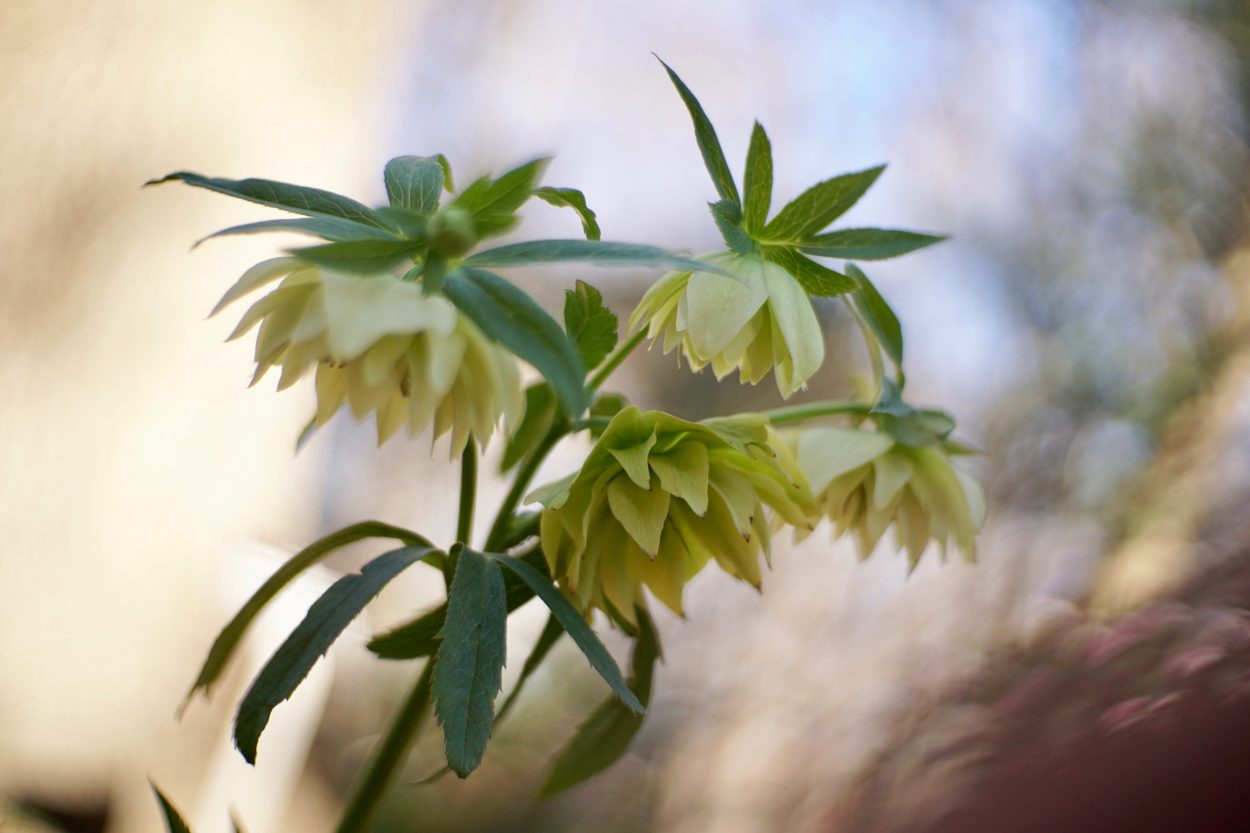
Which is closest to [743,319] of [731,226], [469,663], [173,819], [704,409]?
[731,226]

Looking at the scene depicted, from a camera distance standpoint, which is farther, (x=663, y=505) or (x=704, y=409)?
(x=704, y=409)

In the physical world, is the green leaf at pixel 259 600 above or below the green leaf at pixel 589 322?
below

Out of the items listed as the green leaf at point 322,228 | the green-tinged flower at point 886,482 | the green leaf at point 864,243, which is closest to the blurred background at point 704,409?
the green-tinged flower at point 886,482

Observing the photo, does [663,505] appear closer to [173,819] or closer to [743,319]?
[743,319]

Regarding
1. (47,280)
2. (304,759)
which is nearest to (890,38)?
(47,280)

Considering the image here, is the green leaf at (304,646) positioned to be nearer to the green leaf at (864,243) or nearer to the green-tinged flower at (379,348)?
the green-tinged flower at (379,348)

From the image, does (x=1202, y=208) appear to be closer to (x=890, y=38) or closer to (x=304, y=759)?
(x=890, y=38)

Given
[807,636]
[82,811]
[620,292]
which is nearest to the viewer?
[82,811]

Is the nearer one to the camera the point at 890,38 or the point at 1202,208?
the point at 1202,208
